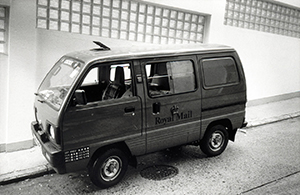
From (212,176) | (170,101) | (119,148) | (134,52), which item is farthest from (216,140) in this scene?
(134,52)

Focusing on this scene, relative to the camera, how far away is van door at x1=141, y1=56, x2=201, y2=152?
538 cm

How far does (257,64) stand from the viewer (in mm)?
10188

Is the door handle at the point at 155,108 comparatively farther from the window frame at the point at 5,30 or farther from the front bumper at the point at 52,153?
the window frame at the point at 5,30

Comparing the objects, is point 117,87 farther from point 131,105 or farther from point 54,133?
point 54,133

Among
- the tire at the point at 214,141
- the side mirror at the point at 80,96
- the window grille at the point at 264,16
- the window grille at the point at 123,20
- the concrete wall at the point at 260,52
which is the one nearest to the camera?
the side mirror at the point at 80,96

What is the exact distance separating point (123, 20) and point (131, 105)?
3055mm

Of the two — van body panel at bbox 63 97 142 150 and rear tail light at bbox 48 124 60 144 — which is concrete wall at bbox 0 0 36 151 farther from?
van body panel at bbox 63 97 142 150

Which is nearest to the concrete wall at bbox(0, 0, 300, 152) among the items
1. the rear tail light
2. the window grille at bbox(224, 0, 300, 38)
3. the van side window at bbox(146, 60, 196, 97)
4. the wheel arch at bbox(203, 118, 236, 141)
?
the rear tail light

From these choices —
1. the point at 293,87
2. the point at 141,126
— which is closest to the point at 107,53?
the point at 141,126

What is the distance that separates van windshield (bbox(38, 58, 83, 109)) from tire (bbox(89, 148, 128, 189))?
110cm

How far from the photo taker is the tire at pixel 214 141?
6.25 metres

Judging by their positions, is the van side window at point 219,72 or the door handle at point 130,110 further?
the van side window at point 219,72

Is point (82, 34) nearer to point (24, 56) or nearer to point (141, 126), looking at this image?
point (24, 56)

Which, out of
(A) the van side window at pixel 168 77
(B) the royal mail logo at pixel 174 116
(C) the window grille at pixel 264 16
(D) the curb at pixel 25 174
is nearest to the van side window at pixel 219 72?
(A) the van side window at pixel 168 77
